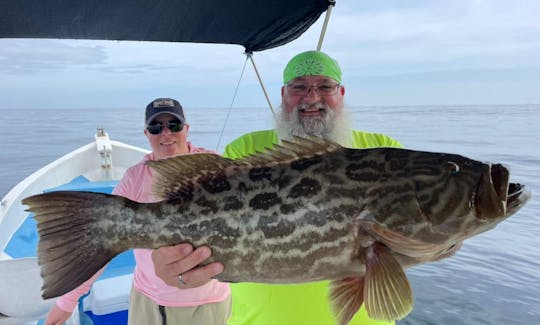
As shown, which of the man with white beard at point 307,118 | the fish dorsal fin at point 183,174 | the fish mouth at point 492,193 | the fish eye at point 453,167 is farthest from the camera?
the man with white beard at point 307,118

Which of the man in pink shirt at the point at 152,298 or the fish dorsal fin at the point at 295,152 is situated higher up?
the fish dorsal fin at the point at 295,152

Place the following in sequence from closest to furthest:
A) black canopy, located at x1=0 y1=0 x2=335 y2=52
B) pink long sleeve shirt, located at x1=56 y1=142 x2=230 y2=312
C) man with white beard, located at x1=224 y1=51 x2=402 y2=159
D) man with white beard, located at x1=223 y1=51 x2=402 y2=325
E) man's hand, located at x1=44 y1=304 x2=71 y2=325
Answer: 1. man with white beard, located at x1=223 y1=51 x2=402 y2=325
2. man with white beard, located at x1=224 y1=51 x2=402 y2=159
3. pink long sleeve shirt, located at x1=56 y1=142 x2=230 y2=312
4. man's hand, located at x1=44 y1=304 x2=71 y2=325
5. black canopy, located at x1=0 y1=0 x2=335 y2=52

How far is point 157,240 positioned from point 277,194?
493 millimetres

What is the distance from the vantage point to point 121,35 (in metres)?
4.42

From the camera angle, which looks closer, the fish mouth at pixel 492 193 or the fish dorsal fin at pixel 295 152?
the fish mouth at pixel 492 193

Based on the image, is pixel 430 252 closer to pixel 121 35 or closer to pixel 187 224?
pixel 187 224

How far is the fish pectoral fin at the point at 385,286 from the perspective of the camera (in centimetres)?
152

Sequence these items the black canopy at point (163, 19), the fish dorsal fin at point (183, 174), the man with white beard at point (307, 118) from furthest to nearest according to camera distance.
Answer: the black canopy at point (163, 19) → the man with white beard at point (307, 118) → the fish dorsal fin at point (183, 174)

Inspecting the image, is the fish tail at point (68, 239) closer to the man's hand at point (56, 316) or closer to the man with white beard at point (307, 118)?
the man with white beard at point (307, 118)

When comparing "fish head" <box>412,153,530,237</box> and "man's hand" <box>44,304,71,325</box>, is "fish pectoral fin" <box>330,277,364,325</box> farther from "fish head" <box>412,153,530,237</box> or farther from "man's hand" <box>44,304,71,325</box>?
"man's hand" <box>44,304,71,325</box>

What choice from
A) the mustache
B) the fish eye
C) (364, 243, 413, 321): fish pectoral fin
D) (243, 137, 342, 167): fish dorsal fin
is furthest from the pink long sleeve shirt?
the fish eye

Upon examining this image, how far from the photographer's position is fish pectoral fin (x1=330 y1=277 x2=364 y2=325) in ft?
5.37

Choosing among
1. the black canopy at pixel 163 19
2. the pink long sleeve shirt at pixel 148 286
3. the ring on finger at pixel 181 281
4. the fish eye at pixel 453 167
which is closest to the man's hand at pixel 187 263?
the ring on finger at pixel 181 281

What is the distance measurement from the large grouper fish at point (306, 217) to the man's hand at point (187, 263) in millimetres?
32
